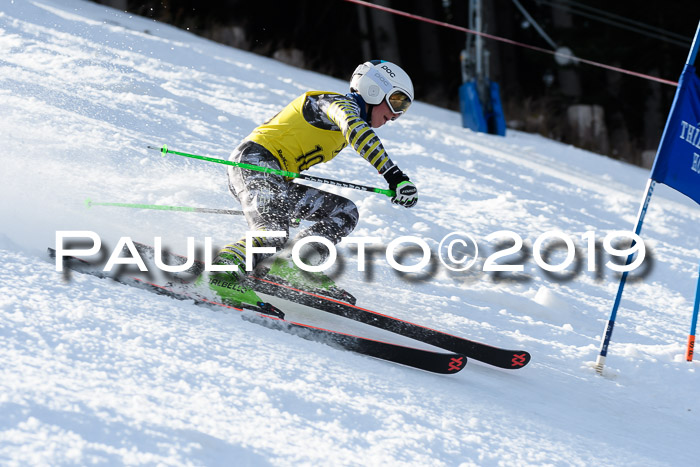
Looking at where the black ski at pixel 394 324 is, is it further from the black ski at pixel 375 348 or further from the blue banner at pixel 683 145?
the blue banner at pixel 683 145

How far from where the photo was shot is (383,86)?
3609 mm

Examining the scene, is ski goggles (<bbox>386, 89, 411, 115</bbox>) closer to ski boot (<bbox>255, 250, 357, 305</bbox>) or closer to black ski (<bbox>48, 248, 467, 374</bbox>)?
ski boot (<bbox>255, 250, 357, 305</bbox>)

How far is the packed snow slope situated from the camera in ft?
7.24

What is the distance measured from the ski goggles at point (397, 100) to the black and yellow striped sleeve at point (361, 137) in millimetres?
252

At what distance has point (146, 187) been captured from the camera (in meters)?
4.98

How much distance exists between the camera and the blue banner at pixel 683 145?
3758 mm

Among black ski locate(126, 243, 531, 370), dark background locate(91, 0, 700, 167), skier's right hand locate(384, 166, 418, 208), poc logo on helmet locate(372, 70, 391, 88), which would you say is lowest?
black ski locate(126, 243, 531, 370)

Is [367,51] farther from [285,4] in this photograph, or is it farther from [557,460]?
[557,460]

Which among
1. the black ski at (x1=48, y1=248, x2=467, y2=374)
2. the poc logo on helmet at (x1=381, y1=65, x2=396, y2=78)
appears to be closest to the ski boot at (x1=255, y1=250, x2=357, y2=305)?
the black ski at (x1=48, y1=248, x2=467, y2=374)

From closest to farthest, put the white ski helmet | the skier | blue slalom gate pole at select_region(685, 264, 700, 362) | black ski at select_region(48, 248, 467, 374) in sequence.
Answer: black ski at select_region(48, 248, 467, 374) < the skier < the white ski helmet < blue slalom gate pole at select_region(685, 264, 700, 362)

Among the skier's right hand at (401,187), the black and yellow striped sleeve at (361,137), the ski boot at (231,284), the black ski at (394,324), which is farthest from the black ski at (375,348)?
the black and yellow striped sleeve at (361,137)

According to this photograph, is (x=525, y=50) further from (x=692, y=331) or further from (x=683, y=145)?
(x=692, y=331)
